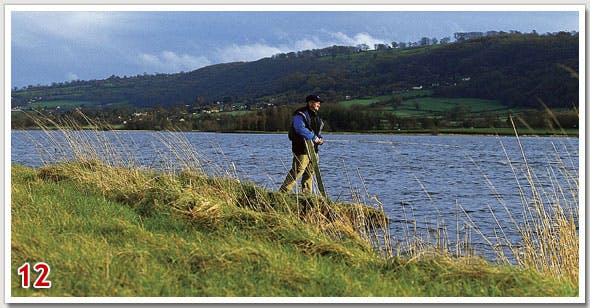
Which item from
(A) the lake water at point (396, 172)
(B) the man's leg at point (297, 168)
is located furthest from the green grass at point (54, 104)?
(B) the man's leg at point (297, 168)

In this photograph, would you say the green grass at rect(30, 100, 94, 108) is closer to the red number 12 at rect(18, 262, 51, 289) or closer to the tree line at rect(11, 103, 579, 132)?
the tree line at rect(11, 103, 579, 132)

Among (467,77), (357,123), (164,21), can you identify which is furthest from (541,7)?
(467,77)

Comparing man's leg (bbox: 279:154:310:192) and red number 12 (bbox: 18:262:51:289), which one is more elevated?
man's leg (bbox: 279:154:310:192)

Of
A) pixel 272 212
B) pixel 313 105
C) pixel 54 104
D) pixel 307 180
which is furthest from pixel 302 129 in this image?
pixel 54 104

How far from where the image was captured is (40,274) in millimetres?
6039

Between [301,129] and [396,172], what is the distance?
68.1ft

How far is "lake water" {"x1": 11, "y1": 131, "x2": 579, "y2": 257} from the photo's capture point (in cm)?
1263

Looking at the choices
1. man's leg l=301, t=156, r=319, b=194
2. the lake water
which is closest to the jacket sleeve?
the lake water

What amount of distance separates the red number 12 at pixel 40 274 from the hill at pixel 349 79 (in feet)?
34.3

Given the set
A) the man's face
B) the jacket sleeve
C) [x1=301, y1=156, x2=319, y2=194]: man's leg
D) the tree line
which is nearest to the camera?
the jacket sleeve

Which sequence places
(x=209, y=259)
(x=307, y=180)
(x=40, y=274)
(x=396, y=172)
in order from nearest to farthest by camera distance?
(x=40, y=274) < (x=209, y=259) < (x=307, y=180) < (x=396, y=172)

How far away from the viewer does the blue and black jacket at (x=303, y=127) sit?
39.3 feet

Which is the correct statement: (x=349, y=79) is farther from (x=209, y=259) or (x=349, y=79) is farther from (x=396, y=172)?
(x=209, y=259)

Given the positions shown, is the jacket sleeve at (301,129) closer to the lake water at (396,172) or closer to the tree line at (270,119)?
the lake water at (396,172)
